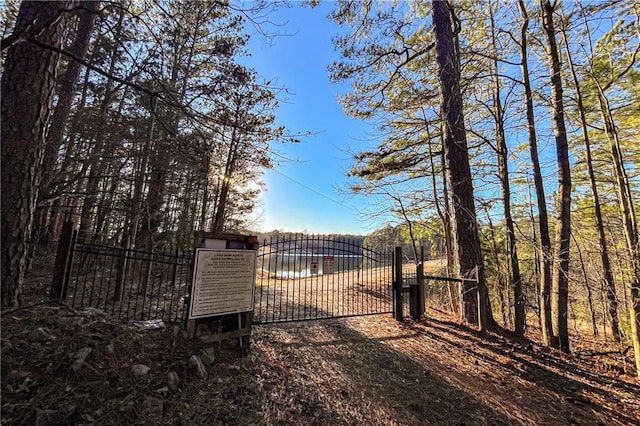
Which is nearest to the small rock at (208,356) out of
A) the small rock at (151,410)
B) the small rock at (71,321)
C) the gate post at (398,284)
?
the small rock at (151,410)

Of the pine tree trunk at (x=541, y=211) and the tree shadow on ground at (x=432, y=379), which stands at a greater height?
the pine tree trunk at (x=541, y=211)

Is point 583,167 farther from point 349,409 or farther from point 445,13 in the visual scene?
point 349,409

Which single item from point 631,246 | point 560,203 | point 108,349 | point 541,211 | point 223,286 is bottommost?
point 108,349

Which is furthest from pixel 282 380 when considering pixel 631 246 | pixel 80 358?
pixel 631 246

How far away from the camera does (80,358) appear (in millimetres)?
Result: 2176

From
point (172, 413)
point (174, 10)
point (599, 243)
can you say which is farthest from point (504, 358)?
point (174, 10)

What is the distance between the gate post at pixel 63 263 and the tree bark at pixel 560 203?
6688mm

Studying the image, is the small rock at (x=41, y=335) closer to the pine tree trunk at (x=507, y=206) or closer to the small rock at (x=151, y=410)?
the small rock at (x=151, y=410)

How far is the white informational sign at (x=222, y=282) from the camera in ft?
9.39

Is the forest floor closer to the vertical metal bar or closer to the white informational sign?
the vertical metal bar

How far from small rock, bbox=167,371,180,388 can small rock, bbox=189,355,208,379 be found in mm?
165

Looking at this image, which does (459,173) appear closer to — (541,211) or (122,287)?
(541,211)

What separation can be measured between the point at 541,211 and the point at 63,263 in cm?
709

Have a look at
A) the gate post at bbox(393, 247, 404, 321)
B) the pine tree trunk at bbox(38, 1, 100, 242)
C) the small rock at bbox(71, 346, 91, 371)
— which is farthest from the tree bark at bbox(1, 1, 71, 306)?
the gate post at bbox(393, 247, 404, 321)
